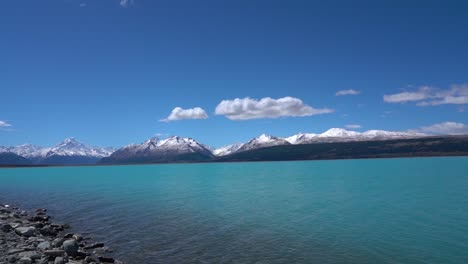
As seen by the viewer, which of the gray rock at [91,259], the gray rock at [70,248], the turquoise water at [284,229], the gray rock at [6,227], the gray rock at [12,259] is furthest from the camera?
the gray rock at [6,227]

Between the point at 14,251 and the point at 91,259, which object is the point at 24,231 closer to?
the point at 14,251

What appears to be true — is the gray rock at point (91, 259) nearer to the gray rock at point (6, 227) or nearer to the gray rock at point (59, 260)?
the gray rock at point (59, 260)

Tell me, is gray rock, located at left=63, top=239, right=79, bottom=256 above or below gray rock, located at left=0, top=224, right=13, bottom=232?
below

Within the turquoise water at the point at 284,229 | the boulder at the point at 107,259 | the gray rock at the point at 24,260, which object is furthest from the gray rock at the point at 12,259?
the turquoise water at the point at 284,229

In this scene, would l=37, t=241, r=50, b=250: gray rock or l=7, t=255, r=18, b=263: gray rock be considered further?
l=37, t=241, r=50, b=250: gray rock

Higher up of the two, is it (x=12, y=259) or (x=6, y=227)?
(x=6, y=227)

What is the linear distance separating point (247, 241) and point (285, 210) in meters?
17.8

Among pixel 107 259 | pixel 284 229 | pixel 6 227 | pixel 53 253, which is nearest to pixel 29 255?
pixel 53 253

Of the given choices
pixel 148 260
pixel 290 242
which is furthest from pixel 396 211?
pixel 148 260

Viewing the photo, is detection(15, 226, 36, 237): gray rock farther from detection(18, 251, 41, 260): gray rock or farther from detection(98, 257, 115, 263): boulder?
detection(98, 257, 115, 263): boulder

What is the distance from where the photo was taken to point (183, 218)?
4288 centimetres

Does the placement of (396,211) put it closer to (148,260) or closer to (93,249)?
(148,260)

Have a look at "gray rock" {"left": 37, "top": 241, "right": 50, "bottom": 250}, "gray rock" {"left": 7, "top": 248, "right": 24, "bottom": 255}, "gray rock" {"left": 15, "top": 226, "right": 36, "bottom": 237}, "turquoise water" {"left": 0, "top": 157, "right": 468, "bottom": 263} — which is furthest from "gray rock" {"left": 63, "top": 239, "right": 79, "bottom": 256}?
"gray rock" {"left": 15, "top": 226, "right": 36, "bottom": 237}

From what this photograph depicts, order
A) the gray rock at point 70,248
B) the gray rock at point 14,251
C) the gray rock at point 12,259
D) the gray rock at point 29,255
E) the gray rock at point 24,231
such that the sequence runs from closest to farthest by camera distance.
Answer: the gray rock at point 12,259
the gray rock at point 29,255
the gray rock at point 14,251
the gray rock at point 70,248
the gray rock at point 24,231
